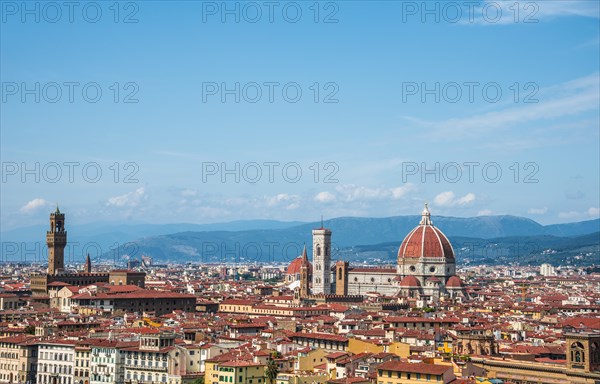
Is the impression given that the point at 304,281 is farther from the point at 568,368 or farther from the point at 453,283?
the point at 568,368

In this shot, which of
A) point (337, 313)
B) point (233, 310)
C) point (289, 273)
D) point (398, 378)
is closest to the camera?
point (398, 378)

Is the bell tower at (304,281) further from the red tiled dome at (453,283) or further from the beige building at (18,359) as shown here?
the beige building at (18,359)

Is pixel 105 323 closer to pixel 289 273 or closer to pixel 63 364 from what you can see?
pixel 63 364

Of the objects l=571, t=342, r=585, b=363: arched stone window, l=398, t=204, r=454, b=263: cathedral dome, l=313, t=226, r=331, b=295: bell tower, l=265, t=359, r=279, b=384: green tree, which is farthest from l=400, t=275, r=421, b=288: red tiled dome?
l=571, t=342, r=585, b=363: arched stone window

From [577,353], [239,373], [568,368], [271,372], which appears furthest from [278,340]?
[577,353]

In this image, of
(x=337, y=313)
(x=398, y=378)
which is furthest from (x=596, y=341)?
(x=337, y=313)

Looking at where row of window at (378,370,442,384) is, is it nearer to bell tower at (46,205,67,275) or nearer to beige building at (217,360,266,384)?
beige building at (217,360,266,384)

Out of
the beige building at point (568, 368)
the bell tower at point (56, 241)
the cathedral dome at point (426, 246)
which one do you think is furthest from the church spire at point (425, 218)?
the beige building at point (568, 368)
